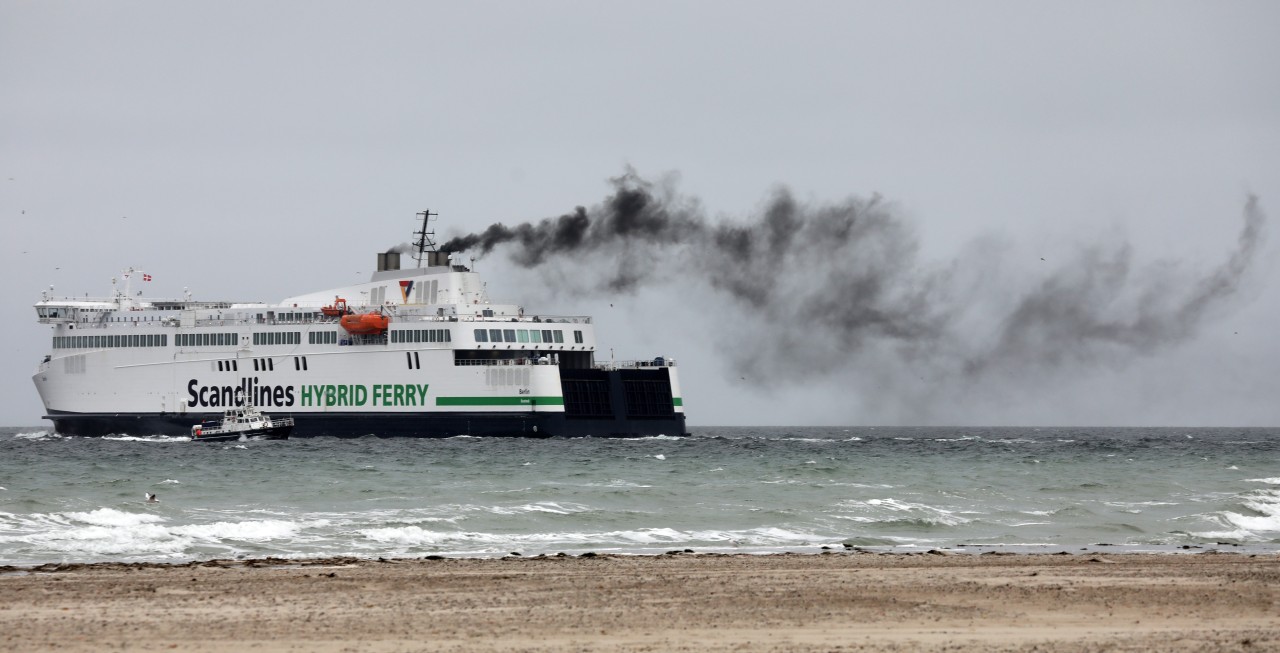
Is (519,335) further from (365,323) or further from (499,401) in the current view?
(365,323)

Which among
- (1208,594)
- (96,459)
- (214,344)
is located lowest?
(1208,594)

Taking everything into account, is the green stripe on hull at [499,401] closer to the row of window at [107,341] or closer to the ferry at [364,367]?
the ferry at [364,367]

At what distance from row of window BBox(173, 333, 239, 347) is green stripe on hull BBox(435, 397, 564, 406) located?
41.2ft

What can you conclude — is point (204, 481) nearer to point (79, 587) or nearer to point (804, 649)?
point (79, 587)

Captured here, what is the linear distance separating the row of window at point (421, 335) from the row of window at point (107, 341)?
545 inches

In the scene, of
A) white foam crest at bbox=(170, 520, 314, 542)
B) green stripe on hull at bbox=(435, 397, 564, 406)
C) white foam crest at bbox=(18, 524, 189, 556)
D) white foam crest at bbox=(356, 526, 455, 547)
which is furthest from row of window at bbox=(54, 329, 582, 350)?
white foam crest at bbox=(18, 524, 189, 556)

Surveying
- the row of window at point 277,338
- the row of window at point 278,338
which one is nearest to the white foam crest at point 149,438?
the row of window at point 277,338

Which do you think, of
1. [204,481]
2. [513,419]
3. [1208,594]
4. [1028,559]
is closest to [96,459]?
[204,481]

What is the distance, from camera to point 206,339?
81.3 meters

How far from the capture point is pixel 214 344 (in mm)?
81188

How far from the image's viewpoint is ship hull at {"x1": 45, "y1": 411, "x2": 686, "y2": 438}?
245ft

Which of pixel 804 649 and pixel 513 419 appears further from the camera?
pixel 513 419

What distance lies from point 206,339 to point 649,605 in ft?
223

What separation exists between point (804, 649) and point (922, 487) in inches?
1041
